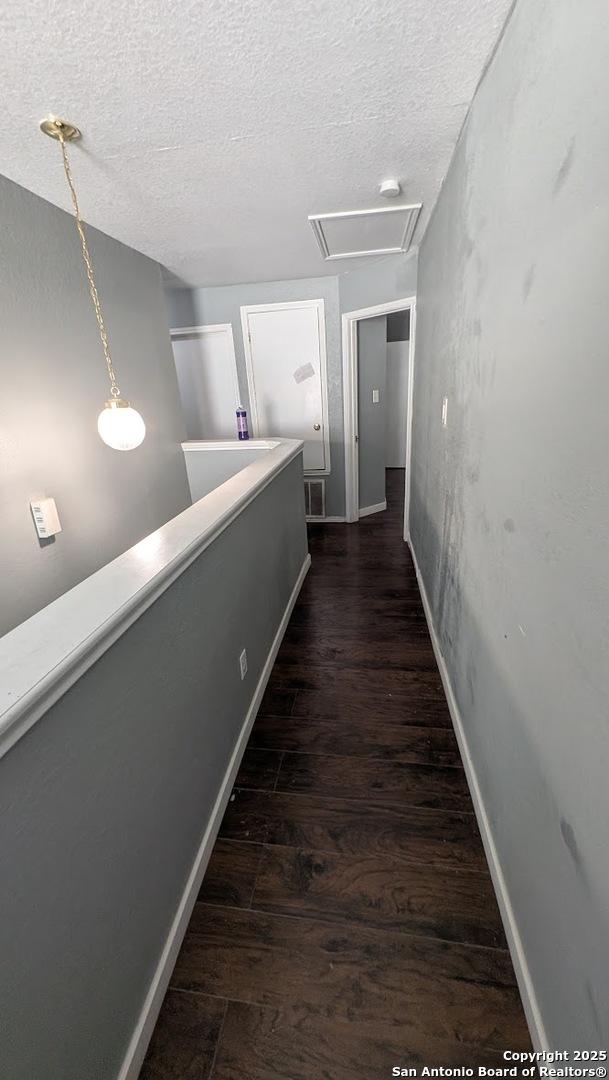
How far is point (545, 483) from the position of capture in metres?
0.85

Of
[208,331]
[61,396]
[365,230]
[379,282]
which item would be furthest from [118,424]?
[208,331]

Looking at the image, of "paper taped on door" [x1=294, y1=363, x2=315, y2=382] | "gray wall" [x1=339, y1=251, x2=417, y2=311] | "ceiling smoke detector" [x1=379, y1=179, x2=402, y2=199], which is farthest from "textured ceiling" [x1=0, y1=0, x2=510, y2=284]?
"paper taped on door" [x1=294, y1=363, x2=315, y2=382]

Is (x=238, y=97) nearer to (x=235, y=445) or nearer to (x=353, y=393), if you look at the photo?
(x=235, y=445)

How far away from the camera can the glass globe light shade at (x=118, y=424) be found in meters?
1.65

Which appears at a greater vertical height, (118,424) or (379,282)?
(379,282)

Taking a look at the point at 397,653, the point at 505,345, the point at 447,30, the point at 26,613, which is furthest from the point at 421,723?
the point at 447,30

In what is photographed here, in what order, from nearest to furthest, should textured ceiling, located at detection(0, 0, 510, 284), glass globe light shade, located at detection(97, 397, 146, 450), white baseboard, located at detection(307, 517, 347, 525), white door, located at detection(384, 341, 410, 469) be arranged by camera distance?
textured ceiling, located at detection(0, 0, 510, 284)
glass globe light shade, located at detection(97, 397, 146, 450)
white baseboard, located at detection(307, 517, 347, 525)
white door, located at detection(384, 341, 410, 469)

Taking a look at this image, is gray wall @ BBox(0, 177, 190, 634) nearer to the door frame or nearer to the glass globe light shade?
the glass globe light shade

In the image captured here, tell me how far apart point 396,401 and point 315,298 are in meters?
2.70

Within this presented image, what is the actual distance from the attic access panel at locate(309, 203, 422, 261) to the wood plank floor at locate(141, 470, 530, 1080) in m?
2.47

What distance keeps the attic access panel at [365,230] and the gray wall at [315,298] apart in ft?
1.25

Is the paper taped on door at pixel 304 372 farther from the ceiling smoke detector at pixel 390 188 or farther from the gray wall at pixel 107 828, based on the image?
the gray wall at pixel 107 828

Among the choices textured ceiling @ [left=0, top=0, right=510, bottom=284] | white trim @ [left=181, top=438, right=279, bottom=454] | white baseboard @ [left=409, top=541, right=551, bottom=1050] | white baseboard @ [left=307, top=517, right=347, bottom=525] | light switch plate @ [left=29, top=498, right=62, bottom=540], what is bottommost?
white baseboard @ [left=409, top=541, right=551, bottom=1050]

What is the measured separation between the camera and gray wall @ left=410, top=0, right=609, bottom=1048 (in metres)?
0.66
